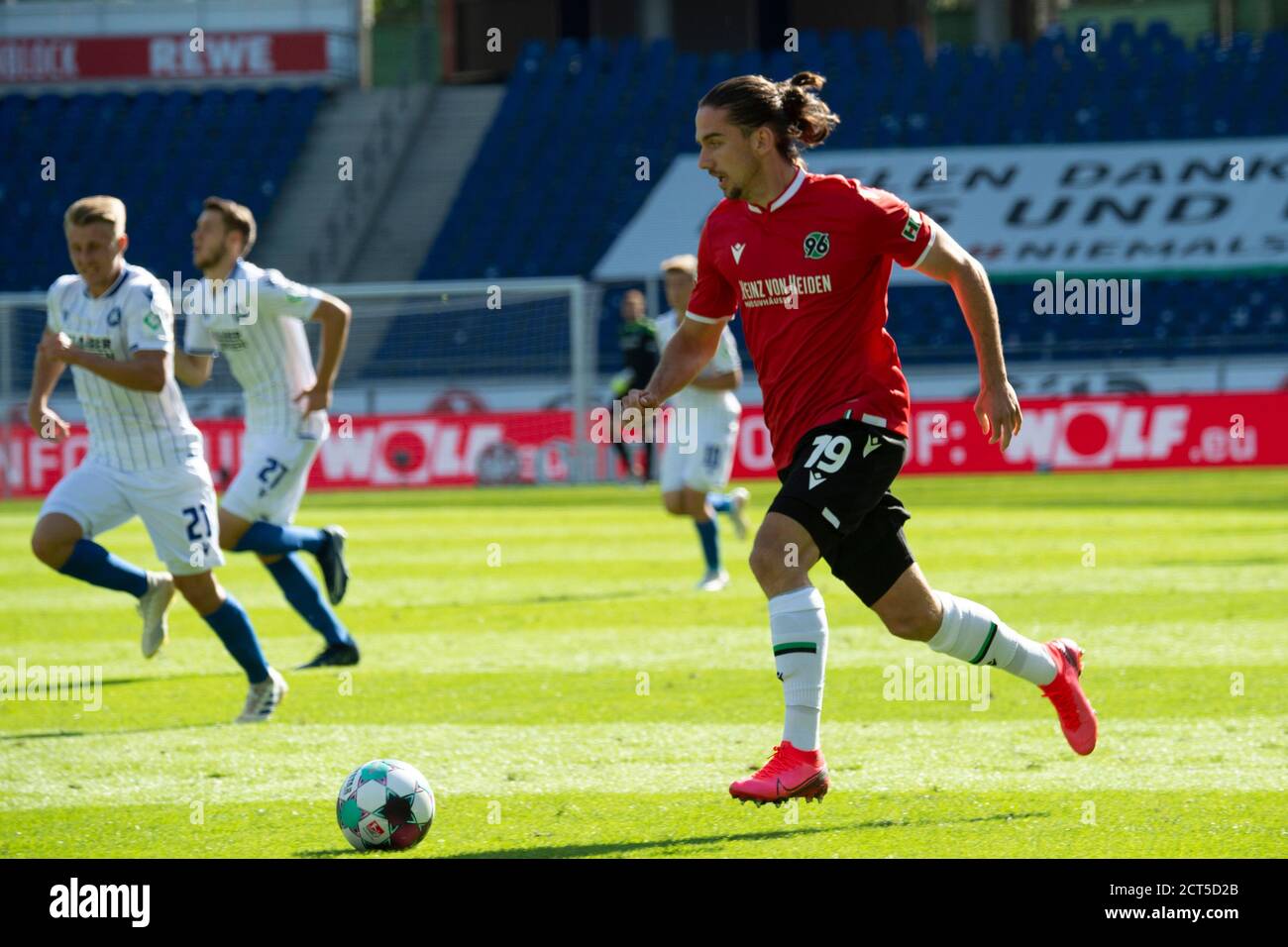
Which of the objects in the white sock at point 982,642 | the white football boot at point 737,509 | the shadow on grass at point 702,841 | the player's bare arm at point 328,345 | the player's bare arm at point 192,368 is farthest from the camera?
the white football boot at point 737,509

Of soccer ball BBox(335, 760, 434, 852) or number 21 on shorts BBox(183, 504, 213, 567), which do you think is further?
number 21 on shorts BBox(183, 504, 213, 567)

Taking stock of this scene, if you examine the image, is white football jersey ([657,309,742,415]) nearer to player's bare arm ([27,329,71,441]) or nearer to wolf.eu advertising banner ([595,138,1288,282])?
player's bare arm ([27,329,71,441])

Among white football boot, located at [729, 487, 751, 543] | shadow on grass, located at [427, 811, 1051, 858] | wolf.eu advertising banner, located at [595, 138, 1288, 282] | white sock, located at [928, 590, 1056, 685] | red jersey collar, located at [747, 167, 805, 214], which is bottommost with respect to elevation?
shadow on grass, located at [427, 811, 1051, 858]

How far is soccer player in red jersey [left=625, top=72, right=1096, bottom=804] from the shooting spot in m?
5.35

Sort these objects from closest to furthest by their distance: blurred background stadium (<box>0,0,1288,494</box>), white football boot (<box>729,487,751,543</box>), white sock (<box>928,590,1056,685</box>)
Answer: white sock (<box>928,590,1056,685</box>) < white football boot (<box>729,487,751,543</box>) < blurred background stadium (<box>0,0,1288,494</box>)

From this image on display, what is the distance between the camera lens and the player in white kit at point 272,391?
339 inches

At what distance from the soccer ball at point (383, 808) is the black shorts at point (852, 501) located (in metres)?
1.34

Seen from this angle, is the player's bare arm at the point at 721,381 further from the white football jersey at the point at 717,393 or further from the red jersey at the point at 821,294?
the red jersey at the point at 821,294

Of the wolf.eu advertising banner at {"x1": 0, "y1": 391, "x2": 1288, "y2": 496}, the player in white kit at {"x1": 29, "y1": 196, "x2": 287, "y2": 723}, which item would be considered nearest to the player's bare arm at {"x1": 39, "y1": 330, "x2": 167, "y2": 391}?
the player in white kit at {"x1": 29, "y1": 196, "x2": 287, "y2": 723}

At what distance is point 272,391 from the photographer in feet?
29.9

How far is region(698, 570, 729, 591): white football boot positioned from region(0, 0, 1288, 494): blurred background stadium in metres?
11.1

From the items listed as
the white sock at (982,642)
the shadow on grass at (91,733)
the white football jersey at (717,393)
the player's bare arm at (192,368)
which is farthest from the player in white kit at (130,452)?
the white football jersey at (717,393)

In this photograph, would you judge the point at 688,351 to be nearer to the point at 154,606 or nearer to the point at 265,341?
the point at 154,606

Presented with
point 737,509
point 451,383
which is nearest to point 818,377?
point 737,509
